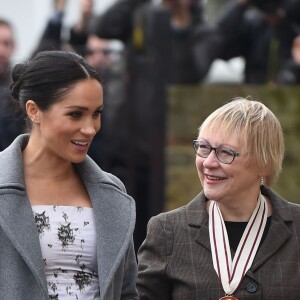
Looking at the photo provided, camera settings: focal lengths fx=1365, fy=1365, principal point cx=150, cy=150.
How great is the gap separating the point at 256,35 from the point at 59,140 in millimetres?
5348

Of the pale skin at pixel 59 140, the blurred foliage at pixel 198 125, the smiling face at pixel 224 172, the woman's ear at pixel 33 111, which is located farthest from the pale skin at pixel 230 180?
the blurred foliage at pixel 198 125

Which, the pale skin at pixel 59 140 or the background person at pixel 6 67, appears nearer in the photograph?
the pale skin at pixel 59 140

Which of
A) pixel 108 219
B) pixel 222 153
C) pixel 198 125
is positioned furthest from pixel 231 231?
pixel 198 125

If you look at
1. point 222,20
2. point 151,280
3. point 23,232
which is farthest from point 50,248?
point 222,20

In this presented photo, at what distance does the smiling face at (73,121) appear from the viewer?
200 inches

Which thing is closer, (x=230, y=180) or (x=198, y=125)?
(x=230, y=180)

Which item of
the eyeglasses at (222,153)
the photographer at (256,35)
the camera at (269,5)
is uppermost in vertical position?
the camera at (269,5)

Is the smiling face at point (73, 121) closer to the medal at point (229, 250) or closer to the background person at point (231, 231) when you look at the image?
the background person at point (231, 231)

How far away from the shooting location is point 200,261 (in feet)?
17.2

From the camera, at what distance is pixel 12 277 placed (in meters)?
4.91

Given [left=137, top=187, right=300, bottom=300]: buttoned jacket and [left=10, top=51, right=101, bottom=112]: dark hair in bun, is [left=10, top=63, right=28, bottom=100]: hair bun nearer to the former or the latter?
[left=10, top=51, right=101, bottom=112]: dark hair in bun

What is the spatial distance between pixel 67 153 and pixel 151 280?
Result: 606mm

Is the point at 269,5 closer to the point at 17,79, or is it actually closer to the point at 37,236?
the point at 17,79

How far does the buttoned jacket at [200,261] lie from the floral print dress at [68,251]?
1.00 feet
